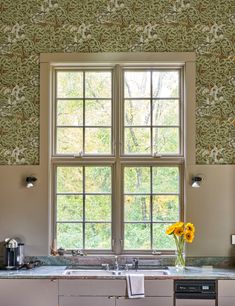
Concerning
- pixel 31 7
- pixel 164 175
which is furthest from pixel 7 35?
pixel 164 175

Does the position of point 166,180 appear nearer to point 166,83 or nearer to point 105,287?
point 166,83

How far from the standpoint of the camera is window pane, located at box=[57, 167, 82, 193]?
16.9ft

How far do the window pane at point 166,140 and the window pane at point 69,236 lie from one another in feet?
4.05

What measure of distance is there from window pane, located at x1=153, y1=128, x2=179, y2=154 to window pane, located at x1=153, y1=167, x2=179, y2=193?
0.21 m

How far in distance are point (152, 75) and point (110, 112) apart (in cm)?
62

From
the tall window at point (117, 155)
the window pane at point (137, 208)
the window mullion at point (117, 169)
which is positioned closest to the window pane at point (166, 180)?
the tall window at point (117, 155)

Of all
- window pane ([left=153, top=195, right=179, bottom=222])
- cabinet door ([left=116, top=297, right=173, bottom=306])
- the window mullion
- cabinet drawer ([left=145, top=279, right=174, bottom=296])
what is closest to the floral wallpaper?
the window mullion

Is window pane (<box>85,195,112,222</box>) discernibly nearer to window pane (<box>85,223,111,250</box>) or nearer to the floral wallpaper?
window pane (<box>85,223,111,250</box>)

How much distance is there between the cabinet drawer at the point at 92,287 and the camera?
4.41 m

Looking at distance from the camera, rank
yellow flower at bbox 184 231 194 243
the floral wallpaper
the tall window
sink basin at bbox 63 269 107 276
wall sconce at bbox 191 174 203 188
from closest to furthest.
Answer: sink basin at bbox 63 269 107 276 < yellow flower at bbox 184 231 194 243 < wall sconce at bbox 191 174 203 188 < the floral wallpaper < the tall window

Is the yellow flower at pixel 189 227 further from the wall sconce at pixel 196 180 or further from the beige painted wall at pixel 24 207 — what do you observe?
the beige painted wall at pixel 24 207

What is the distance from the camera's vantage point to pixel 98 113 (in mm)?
5172

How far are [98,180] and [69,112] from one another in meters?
0.83

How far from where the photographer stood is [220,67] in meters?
5.00
